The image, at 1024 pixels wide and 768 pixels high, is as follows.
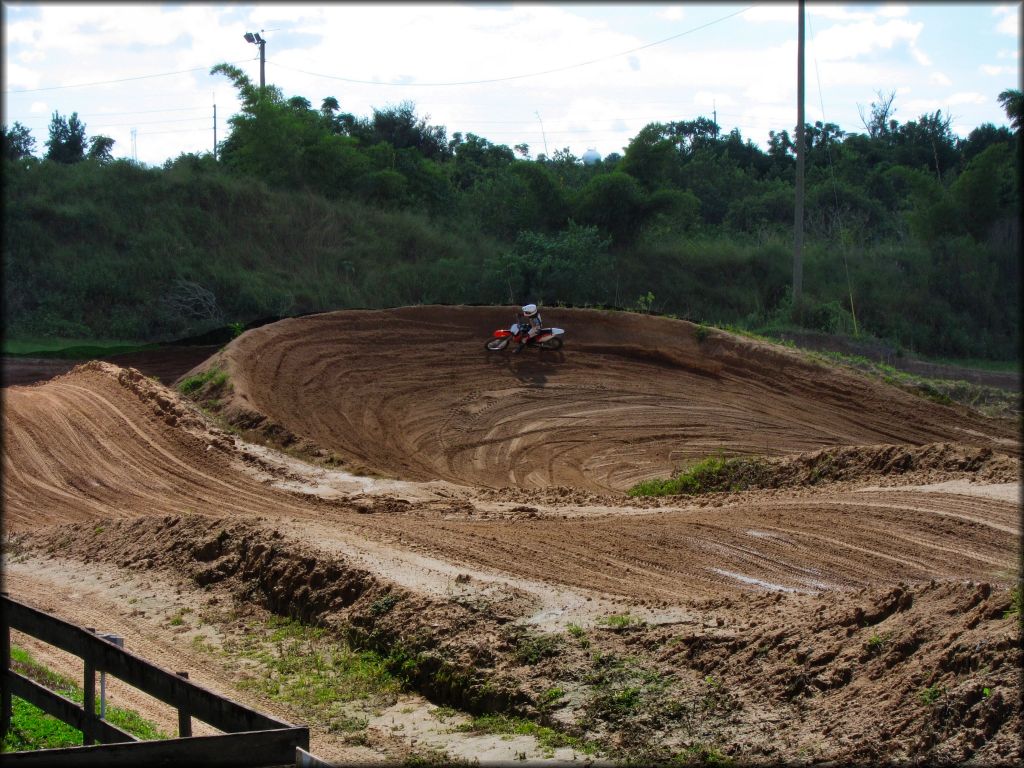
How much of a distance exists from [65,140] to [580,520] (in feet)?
134

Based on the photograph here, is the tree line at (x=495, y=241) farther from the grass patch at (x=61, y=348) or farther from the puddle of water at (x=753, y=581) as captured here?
the puddle of water at (x=753, y=581)

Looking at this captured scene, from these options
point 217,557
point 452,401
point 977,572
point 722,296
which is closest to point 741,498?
point 977,572

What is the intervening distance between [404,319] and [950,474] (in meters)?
14.4

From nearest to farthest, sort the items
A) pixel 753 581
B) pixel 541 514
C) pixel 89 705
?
1. pixel 89 705
2. pixel 753 581
3. pixel 541 514

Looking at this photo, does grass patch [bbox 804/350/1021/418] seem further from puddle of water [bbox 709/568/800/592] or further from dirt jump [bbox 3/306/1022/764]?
puddle of water [bbox 709/568/800/592]

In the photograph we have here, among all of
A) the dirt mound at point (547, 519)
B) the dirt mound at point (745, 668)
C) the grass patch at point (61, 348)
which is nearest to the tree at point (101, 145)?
the grass patch at point (61, 348)

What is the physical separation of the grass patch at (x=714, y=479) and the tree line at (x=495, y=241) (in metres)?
16.0

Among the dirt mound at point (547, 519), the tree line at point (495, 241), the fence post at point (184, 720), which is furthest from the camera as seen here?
the tree line at point (495, 241)

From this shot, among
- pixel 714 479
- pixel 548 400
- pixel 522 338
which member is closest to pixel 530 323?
pixel 522 338

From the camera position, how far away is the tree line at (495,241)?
32.4 meters

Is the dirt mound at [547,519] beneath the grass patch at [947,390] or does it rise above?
beneath

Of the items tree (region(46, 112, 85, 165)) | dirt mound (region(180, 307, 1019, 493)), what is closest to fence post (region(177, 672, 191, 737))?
dirt mound (region(180, 307, 1019, 493))

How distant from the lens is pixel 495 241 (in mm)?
37969

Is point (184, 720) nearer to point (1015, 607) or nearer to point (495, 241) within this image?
point (1015, 607)
